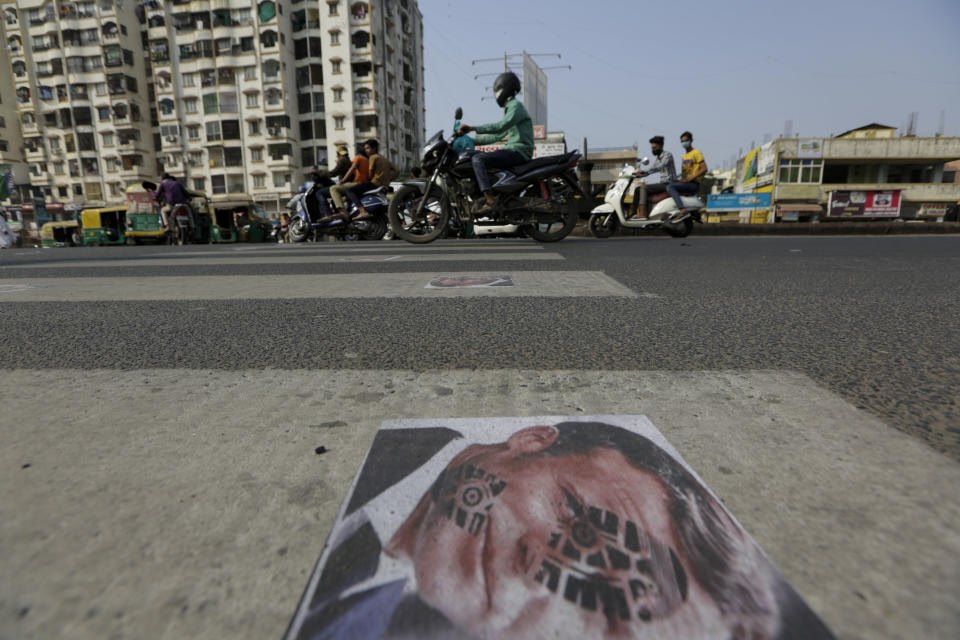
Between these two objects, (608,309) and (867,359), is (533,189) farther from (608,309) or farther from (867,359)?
(867,359)

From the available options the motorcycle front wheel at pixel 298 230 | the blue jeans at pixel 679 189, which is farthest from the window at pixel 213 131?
the blue jeans at pixel 679 189

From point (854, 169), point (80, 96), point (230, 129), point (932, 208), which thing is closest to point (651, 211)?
point (230, 129)

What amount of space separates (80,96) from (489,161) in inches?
2480

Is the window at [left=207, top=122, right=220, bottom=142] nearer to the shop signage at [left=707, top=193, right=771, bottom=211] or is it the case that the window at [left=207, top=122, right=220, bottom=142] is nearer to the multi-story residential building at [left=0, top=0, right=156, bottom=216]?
the multi-story residential building at [left=0, top=0, right=156, bottom=216]

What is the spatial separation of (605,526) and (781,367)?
3.48ft

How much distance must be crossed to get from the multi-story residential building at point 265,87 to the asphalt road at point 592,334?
158 ft

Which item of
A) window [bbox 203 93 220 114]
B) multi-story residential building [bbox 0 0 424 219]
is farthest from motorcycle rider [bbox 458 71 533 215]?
window [bbox 203 93 220 114]

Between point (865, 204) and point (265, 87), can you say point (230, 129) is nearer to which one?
point (265, 87)

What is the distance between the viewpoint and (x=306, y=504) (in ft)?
2.67

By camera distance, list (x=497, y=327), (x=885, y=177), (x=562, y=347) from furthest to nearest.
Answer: (x=885, y=177) < (x=497, y=327) < (x=562, y=347)

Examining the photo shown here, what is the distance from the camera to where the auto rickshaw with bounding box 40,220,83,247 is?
72.6 ft

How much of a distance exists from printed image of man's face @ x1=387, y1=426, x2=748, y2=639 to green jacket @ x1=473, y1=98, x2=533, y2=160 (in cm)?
546

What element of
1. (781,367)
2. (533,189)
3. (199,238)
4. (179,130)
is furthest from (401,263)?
(179,130)

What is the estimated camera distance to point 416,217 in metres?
6.89
